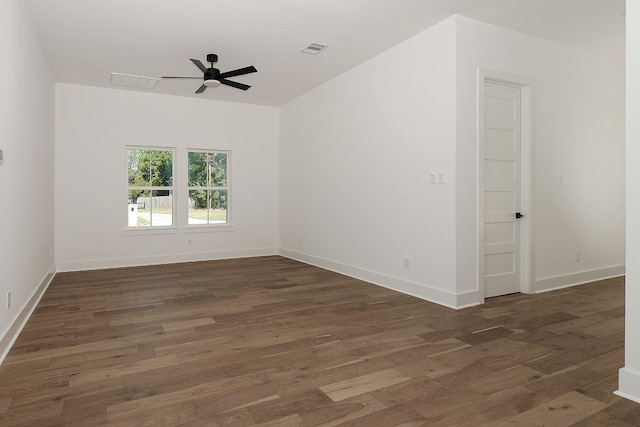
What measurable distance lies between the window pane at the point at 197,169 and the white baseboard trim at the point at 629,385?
6584 millimetres

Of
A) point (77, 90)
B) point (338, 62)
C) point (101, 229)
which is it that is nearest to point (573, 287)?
point (338, 62)

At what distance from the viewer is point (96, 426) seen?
1.87 m

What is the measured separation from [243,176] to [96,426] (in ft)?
19.5

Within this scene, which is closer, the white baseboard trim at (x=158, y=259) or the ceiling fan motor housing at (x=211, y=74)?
the ceiling fan motor housing at (x=211, y=74)

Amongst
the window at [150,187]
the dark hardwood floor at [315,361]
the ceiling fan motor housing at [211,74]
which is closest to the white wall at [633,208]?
the dark hardwood floor at [315,361]

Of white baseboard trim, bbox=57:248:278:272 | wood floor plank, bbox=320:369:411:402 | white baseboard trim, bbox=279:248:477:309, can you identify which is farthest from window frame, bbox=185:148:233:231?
wood floor plank, bbox=320:369:411:402

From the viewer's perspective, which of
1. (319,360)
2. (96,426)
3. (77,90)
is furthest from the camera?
(77,90)

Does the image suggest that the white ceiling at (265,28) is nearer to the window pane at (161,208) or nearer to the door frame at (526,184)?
the door frame at (526,184)

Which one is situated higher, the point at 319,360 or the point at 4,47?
the point at 4,47

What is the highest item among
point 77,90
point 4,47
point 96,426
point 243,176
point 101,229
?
point 77,90

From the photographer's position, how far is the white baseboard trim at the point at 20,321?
108 inches

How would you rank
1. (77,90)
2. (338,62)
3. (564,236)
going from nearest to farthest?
(564,236)
(338,62)
(77,90)

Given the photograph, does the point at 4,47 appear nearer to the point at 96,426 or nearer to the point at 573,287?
the point at 96,426

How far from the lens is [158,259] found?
6801 mm
